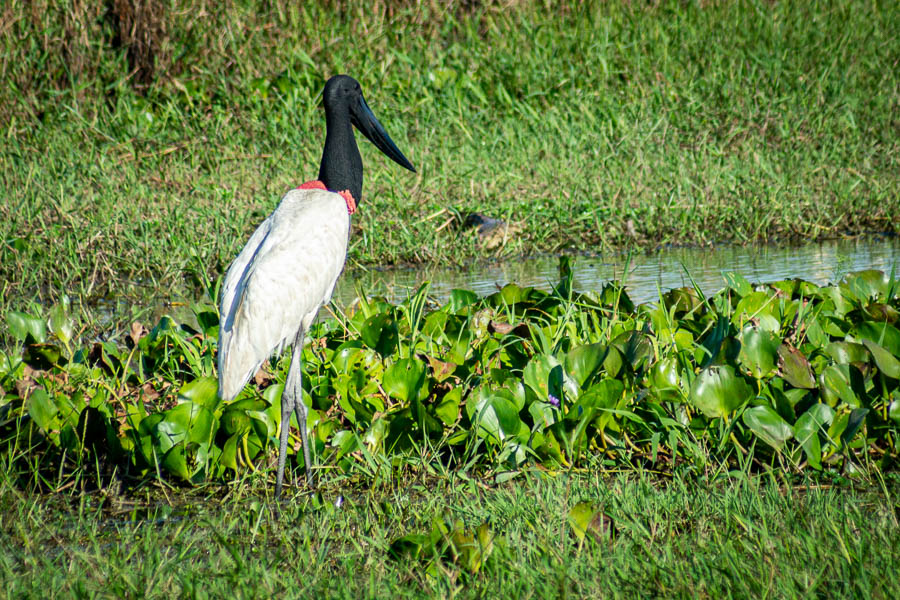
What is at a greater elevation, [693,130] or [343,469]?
[343,469]

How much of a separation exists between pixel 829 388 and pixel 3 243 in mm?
3943

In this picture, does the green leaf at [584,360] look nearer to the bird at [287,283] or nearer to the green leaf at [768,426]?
the green leaf at [768,426]

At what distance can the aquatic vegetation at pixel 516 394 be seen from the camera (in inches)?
110

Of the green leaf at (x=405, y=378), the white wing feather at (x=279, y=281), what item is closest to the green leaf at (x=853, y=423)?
the green leaf at (x=405, y=378)

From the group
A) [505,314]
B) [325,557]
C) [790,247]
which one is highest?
[325,557]

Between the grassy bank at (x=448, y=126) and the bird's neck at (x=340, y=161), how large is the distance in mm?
1631

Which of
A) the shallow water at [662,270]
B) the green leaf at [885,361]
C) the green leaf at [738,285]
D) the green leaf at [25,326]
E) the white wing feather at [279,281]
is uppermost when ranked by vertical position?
the white wing feather at [279,281]

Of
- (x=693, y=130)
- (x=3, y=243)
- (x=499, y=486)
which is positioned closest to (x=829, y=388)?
(x=499, y=486)

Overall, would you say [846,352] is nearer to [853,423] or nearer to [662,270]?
[853,423]

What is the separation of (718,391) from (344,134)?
5.39 ft

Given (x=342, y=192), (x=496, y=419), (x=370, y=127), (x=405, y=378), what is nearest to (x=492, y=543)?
(x=496, y=419)

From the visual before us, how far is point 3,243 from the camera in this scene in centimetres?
495

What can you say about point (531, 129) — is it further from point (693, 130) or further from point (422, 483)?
point (422, 483)

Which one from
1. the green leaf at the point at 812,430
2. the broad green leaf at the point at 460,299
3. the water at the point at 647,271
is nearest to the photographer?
the green leaf at the point at 812,430
